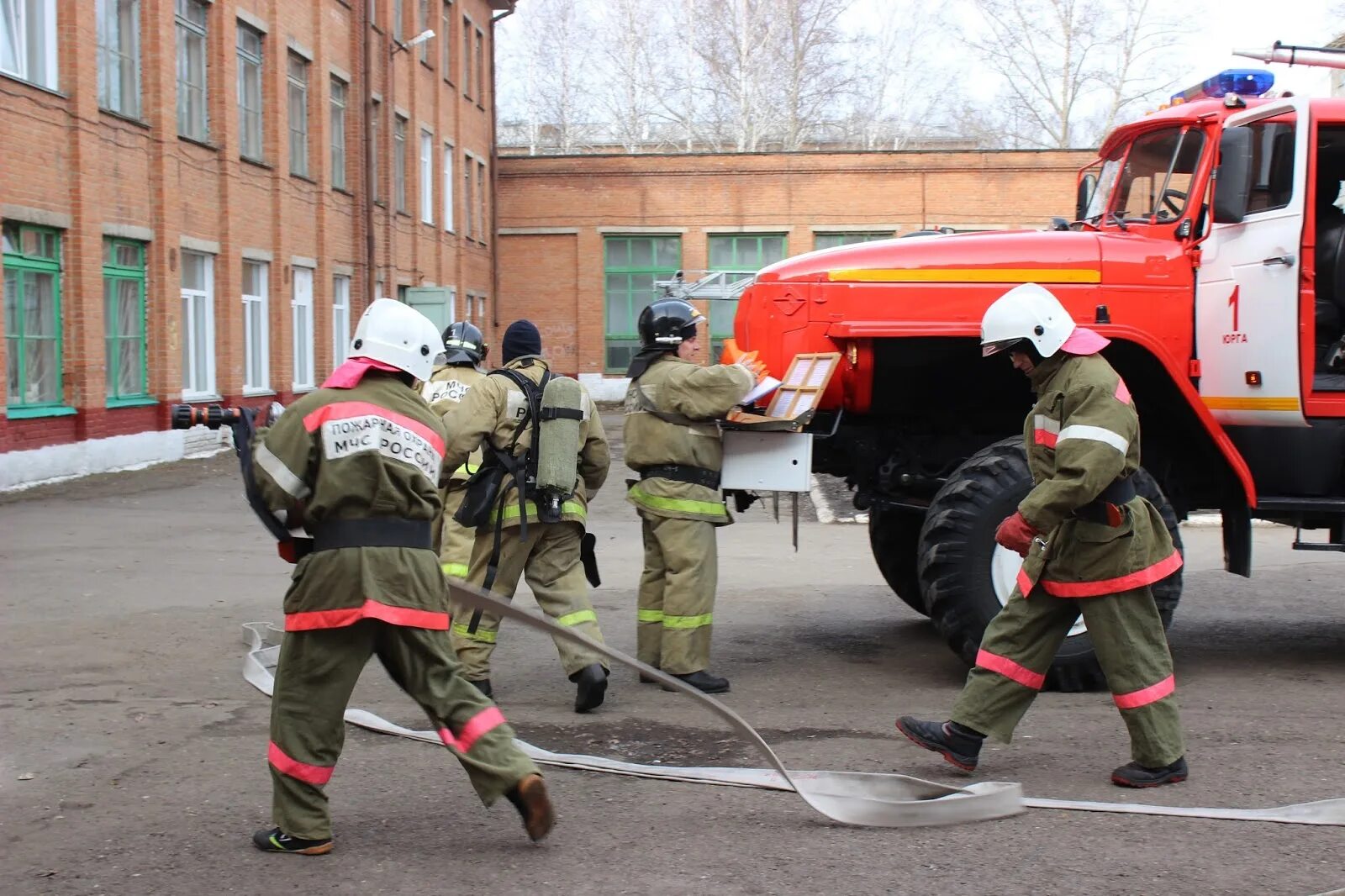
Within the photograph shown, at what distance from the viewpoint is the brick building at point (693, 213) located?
36656mm

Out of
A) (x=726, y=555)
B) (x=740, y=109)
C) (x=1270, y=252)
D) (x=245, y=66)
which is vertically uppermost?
(x=740, y=109)

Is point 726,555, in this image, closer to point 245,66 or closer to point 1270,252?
point 1270,252

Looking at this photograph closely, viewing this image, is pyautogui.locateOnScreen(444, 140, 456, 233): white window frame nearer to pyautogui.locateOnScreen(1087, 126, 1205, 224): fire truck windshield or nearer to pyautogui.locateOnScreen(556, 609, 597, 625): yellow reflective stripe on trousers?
pyautogui.locateOnScreen(1087, 126, 1205, 224): fire truck windshield

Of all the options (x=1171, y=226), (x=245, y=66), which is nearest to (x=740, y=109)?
(x=245, y=66)

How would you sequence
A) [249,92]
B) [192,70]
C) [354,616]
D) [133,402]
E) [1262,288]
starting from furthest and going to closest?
[249,92]
[192,70]
[133,402]
[1262,288]
[354,616]

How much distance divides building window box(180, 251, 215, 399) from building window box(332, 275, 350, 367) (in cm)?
551

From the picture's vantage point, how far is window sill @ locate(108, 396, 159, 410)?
713 inches

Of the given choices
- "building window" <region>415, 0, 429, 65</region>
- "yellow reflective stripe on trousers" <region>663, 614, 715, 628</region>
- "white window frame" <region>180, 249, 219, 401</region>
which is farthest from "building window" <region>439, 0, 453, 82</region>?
"yellow reflective stripe on trousers" <region>663, 614, 715, 628</region>

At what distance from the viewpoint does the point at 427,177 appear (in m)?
33.1

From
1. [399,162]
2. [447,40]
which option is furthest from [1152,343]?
[447,40]

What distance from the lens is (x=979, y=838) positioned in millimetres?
4590

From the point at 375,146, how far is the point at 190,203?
918 cm

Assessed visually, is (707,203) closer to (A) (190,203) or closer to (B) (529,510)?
(A) (190,203)

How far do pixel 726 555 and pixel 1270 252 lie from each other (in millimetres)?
5747
